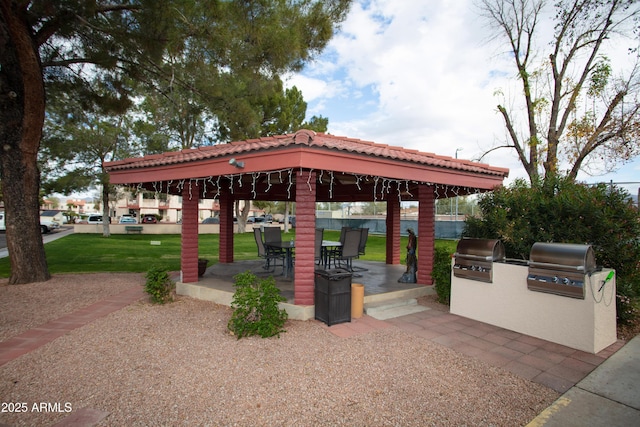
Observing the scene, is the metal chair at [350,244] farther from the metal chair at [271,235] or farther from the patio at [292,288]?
the metal chair at [271,235]

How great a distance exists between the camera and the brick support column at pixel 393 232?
9984mm

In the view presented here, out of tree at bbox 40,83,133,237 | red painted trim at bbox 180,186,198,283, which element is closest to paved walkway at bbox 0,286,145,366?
red painted trim at bbox 180,186,198,283

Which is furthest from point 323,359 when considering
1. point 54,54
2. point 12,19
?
point 54,54

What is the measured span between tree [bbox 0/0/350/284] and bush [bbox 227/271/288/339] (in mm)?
5830

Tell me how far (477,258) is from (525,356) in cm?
151

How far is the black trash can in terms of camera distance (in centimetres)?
463

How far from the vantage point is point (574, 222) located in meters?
4.88

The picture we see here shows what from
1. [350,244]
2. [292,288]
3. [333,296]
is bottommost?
[292,288]

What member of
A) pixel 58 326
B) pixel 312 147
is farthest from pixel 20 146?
pixel 312 147

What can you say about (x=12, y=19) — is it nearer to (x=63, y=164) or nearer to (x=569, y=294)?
(x=569, y=294)

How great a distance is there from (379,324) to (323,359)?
1.46m

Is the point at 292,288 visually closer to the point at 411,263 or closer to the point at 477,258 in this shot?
the point at 411,263

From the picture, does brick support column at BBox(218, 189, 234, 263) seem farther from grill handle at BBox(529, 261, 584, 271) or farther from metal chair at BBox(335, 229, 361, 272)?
grill handle at BBox(529, 261, 584, 271)

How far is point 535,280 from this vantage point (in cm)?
423
